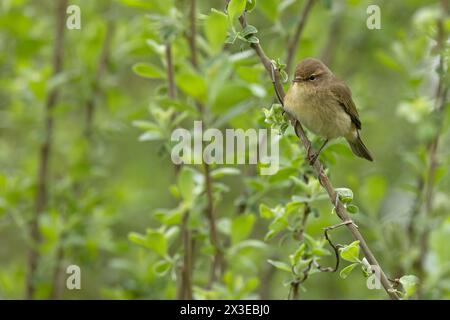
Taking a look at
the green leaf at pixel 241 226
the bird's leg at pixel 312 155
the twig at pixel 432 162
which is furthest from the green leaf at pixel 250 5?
the twig at pixel 432 162

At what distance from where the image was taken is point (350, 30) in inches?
197

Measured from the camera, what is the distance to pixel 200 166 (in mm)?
3666

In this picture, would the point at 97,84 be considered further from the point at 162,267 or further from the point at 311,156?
A: the point at 311,156

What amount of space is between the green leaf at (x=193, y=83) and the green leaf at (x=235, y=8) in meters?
0.45

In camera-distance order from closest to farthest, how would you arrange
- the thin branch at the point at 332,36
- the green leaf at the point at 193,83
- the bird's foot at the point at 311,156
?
the bird's foot at the point at 311,156 < the green leaf at the point at 193,83 < the thin branch at the point at 332,36

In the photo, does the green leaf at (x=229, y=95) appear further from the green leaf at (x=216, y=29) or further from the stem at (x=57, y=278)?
the stem at (x=57, y=278)

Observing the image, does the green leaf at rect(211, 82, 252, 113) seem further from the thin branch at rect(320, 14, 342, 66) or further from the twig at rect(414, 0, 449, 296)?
the thin branch at rect(320, 14, 342, 66)

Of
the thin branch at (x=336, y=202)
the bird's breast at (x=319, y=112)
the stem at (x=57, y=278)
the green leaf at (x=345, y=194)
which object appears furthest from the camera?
the stem at (x=57, y=278)

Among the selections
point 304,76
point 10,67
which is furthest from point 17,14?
point 304,76

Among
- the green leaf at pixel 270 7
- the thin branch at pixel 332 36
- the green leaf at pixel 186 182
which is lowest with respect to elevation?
the green leaf at pixel 186 182

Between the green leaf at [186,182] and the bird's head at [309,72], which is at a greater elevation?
the bird's head at [309,72]

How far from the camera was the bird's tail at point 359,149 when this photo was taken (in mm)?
3580
